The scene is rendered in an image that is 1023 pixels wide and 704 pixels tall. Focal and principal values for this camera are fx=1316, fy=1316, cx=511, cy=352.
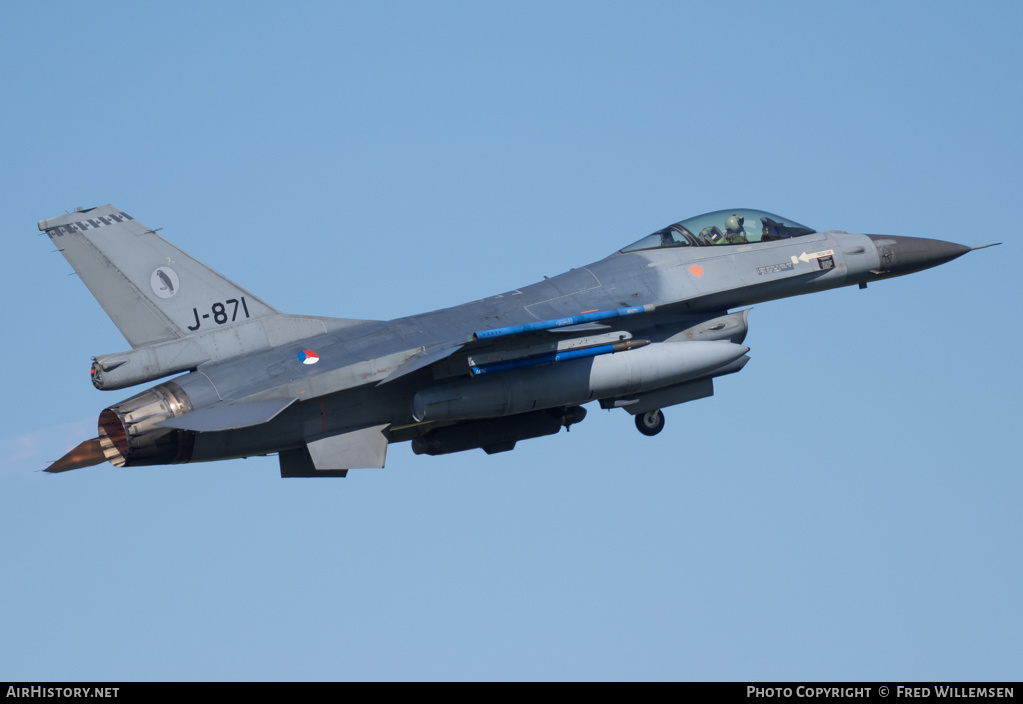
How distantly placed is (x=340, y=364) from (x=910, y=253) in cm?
885

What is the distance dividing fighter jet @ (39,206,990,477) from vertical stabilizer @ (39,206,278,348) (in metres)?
0.02

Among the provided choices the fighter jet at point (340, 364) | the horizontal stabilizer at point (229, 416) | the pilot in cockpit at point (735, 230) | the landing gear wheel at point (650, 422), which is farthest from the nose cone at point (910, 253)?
the horizontal stabilizer at point (229, 416)

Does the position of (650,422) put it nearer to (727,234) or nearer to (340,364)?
(727,234)

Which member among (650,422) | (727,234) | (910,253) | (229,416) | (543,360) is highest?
(727,234)

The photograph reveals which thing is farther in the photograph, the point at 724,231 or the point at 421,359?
the point at 724,231

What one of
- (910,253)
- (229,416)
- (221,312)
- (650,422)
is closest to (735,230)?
(910,253)

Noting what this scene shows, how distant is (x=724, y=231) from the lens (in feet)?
61.6

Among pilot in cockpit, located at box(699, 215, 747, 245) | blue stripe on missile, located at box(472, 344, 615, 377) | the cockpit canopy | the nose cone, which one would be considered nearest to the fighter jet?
blue stripe on missile, located at box(472, 344, 615, 377)

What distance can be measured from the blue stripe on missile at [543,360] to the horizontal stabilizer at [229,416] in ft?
7.37

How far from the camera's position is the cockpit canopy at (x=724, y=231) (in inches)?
734

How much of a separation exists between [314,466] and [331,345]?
1483 mm

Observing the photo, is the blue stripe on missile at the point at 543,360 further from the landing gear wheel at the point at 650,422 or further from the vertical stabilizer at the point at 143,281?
the vertical stabilizer at the point at 143,281

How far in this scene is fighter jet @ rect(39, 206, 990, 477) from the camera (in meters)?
15.3
